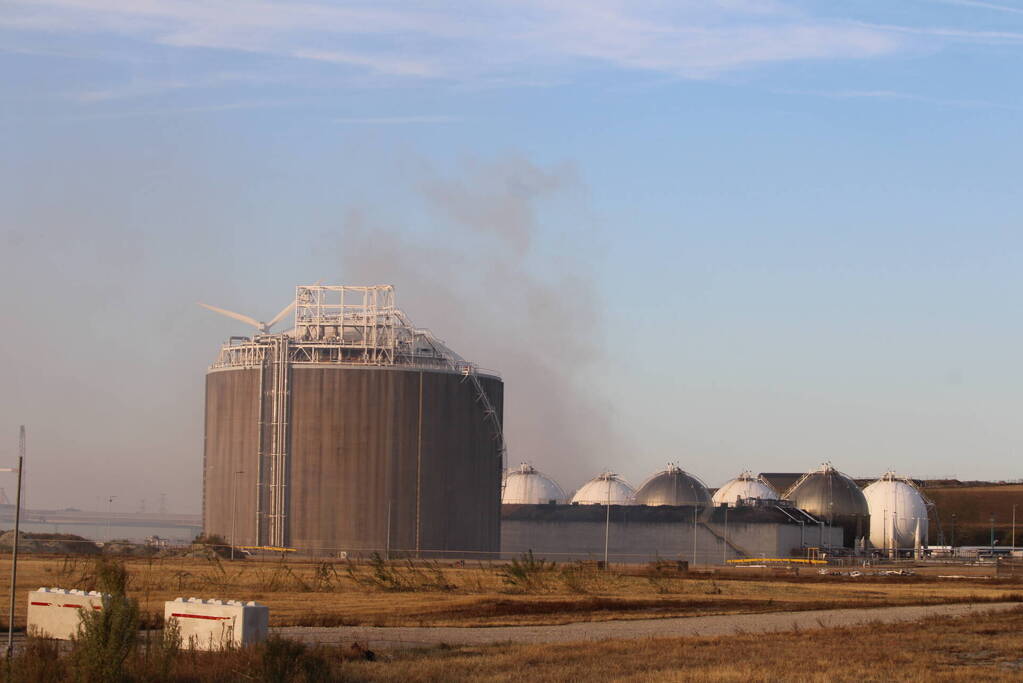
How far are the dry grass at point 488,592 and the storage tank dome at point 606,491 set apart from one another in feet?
185

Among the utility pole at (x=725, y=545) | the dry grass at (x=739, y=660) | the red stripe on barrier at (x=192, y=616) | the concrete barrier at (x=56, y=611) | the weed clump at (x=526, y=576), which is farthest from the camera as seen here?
the utility pole at (x=725, y=545)

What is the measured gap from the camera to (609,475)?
434 ft

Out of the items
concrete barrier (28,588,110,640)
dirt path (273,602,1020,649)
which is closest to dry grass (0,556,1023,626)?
dirt path (273,602,1020,649)

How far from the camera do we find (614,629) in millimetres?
36188

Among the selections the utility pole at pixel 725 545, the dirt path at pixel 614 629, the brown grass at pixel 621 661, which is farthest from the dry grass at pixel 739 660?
the utility pole at pixel 725 545

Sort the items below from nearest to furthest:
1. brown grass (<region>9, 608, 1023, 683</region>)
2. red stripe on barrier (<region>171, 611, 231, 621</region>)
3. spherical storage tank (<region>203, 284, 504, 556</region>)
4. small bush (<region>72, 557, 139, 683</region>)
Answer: small bush (<region>72, 557, 139, 683</region>), brown grass (<region>9, 608, 1023, 683</region>), red stripe on barrier (<region>171, 611, 231, 621</region>), spherical storage tank (<region>203, 284, 504, 556</region>)

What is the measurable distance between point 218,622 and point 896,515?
108 metres

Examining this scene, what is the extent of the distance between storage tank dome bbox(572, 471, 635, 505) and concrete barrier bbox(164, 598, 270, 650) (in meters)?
102

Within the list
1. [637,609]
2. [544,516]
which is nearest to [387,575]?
[637,609]

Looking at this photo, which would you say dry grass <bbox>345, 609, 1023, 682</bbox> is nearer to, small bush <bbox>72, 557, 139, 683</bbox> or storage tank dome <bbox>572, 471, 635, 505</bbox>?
small bush <bbox>72, 557, 139, 683</bbox>

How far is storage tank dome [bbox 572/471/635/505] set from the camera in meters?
A: 129

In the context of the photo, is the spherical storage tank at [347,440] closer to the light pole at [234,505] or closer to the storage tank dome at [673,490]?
the light pole at [234,505]

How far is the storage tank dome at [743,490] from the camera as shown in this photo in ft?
422

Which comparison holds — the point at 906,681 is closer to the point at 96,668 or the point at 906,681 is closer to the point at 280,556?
the point at 96,668
